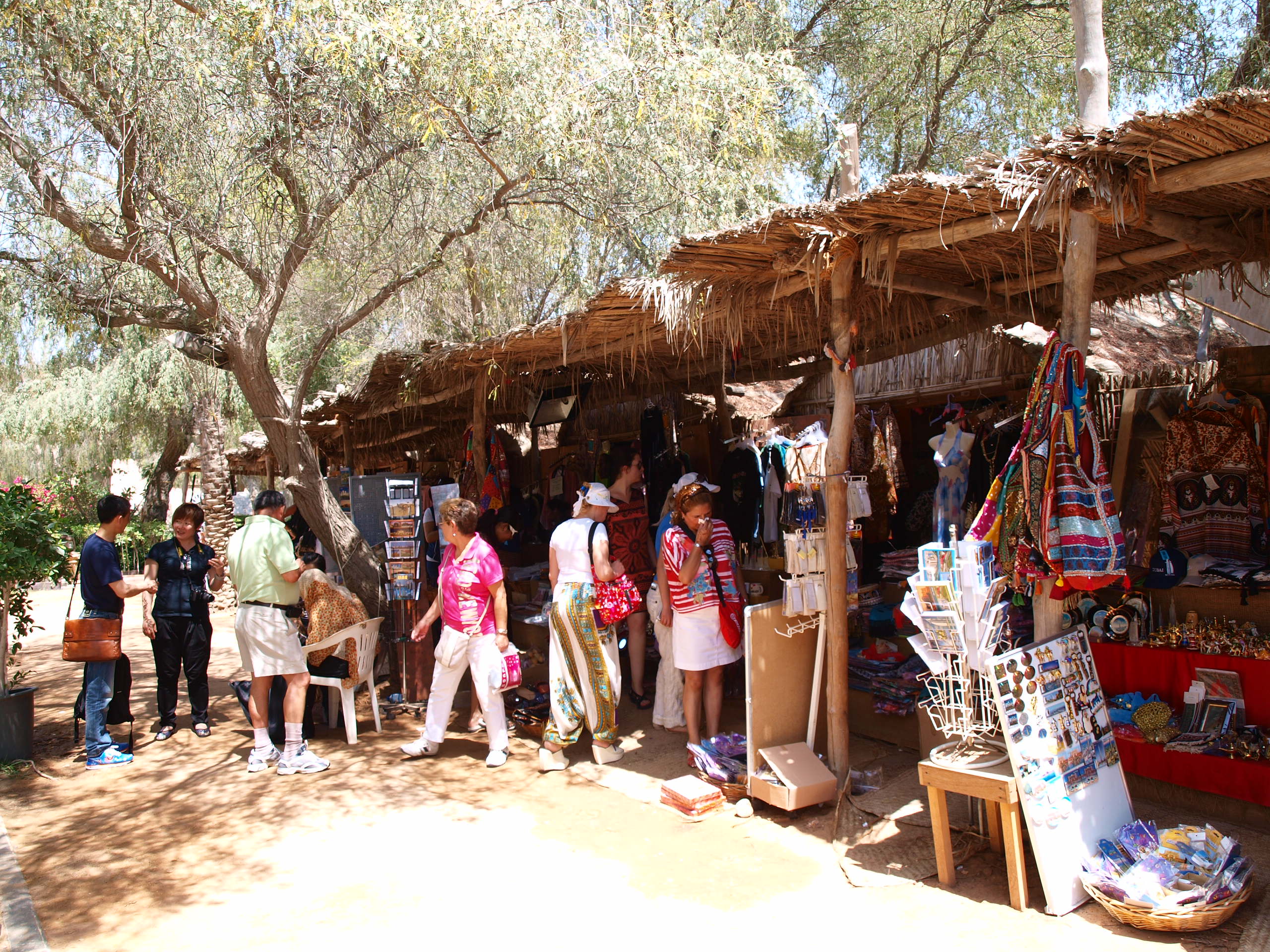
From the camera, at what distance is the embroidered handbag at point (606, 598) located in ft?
18.8

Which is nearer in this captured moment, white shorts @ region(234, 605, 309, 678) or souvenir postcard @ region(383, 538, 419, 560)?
white shorts @ region(234, 605, 309, 678)

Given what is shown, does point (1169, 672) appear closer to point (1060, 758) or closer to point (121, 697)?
point (1060, 758)

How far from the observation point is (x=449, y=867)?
4348mm

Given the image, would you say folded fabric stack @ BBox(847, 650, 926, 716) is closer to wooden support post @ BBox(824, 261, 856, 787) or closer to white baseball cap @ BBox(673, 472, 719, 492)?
wooden support post @ BBox(824, 261, 856, 787)

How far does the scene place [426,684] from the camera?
7242 millimetres

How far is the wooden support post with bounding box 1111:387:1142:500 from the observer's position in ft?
20.1

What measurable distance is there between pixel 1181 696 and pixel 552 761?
11.8 feet

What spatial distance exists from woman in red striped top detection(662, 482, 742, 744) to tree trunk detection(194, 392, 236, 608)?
1340cm

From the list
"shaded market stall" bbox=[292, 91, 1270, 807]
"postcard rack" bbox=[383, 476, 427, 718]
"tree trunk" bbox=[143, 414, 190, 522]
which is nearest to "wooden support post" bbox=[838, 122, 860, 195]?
"shaded market stall" bbox=[292, 91, 1270, 807]

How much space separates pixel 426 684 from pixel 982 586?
489cm

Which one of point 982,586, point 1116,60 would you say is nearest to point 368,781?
point 982,586

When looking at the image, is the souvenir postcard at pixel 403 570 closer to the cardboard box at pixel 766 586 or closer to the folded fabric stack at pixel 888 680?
the cardboard box at pixel 766 586

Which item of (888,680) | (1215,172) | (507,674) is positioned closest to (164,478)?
(507,674)

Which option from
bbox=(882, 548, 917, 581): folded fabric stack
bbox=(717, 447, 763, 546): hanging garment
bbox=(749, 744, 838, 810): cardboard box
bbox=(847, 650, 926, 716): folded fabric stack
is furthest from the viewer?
bbox=(717, 447, 763, 546): hanging garment
